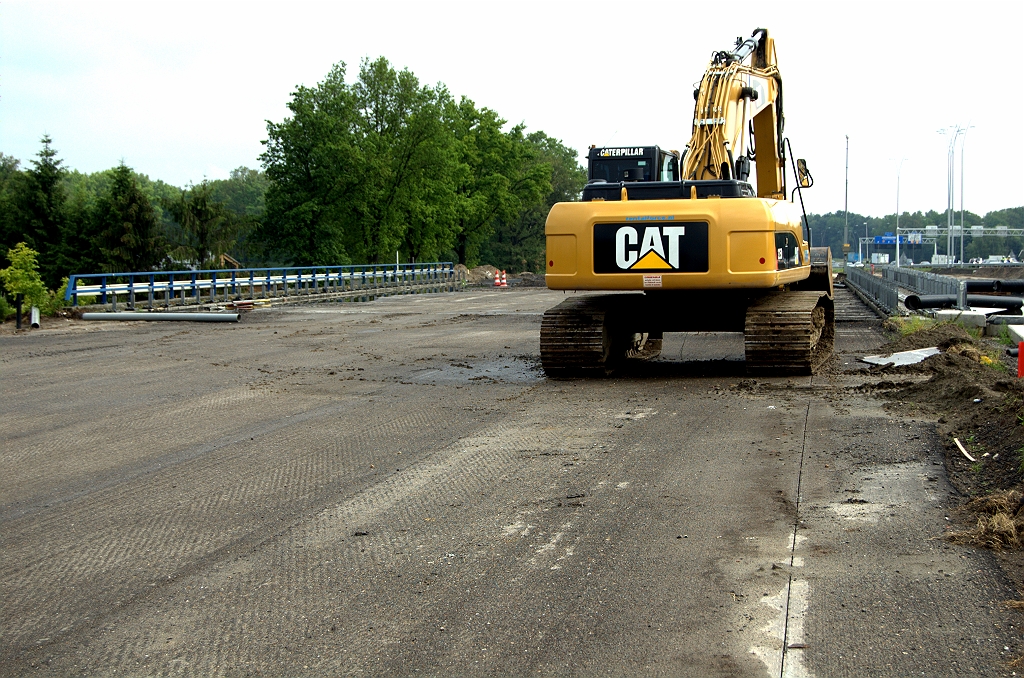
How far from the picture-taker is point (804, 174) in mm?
16312

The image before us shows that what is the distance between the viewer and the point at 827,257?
1905cm

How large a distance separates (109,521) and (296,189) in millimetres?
61378

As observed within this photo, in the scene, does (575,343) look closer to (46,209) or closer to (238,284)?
(238,284)

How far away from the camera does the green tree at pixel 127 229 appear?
56.6 metres

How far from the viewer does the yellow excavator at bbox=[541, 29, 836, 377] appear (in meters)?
12.7

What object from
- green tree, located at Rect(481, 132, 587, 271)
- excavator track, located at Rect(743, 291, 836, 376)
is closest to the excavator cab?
excavator track, located at Rect(743, 291, 836, 376)

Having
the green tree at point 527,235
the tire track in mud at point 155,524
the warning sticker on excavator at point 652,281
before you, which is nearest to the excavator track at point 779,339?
the warning sticker on excavator at point 652,281

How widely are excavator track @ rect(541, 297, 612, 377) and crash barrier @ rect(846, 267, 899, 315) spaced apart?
12.8m

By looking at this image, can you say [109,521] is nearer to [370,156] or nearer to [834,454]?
[834,454]

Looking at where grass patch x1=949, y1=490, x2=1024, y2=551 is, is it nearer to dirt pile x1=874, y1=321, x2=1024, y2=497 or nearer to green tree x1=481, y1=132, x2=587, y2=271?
dirt pile x1=874, y1=321, x2=1024, y2=497

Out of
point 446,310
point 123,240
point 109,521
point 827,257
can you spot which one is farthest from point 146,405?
point 123,240

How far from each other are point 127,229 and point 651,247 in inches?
1960

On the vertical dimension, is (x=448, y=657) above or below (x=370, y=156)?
below

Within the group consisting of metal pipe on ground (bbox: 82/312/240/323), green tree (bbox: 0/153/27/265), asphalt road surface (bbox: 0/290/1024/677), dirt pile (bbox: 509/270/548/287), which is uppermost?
green tree (bbox: 0/153/27/265)
